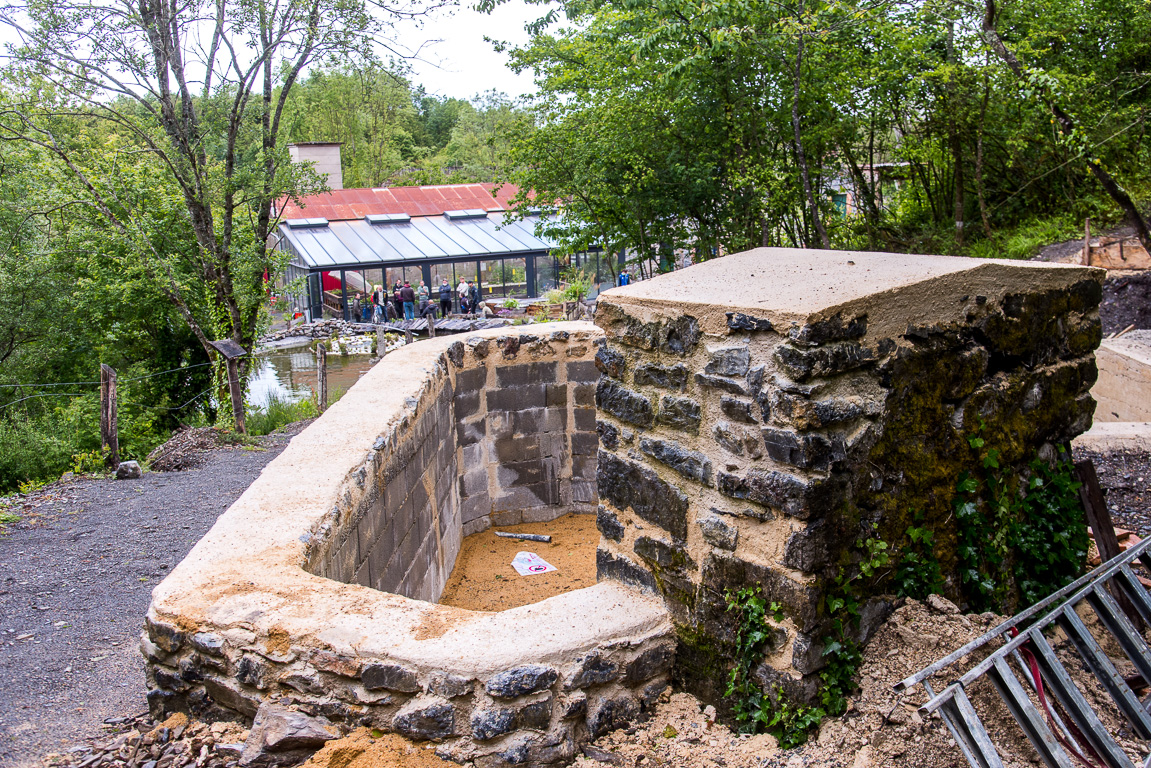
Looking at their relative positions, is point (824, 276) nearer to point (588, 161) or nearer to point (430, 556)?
point (430, 556)

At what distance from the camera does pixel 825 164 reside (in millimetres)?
12461

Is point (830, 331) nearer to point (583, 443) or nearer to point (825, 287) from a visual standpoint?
point (825, 287)

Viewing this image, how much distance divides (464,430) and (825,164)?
8.01 meters

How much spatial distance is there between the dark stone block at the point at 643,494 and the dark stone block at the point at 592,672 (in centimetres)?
50

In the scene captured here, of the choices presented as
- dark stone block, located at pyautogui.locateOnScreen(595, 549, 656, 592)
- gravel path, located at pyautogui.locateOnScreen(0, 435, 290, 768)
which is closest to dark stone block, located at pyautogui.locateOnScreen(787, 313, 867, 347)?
dark stone block, located at pyautogui.locateOnScreen(595, 549, 656, 592)

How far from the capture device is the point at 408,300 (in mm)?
23016

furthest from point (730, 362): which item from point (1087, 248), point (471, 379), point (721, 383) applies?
point (1087, 248)

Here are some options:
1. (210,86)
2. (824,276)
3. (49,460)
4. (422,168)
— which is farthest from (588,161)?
(422,168)

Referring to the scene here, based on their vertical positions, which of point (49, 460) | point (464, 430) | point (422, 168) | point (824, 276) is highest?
point (422, 168)

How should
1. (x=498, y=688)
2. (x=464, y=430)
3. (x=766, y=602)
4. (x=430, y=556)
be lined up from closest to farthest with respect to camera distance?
1. (x=498, y=688)
2. (x=766, y=602)
3. (x=430, y=556)
4. (x=464, y=430)

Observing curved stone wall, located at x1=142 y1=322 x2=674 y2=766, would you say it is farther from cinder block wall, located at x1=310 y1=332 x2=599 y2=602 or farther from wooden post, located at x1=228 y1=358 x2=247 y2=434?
wooden post, located at x1=228 y1=358 x2=247 y2=434

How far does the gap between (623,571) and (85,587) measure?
164 inches

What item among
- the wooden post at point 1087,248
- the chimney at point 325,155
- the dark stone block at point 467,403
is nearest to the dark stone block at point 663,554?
the dark stone block at point 467,403

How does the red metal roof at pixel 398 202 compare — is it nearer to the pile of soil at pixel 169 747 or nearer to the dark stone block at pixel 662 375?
the dark stone block at pixel 662 375
